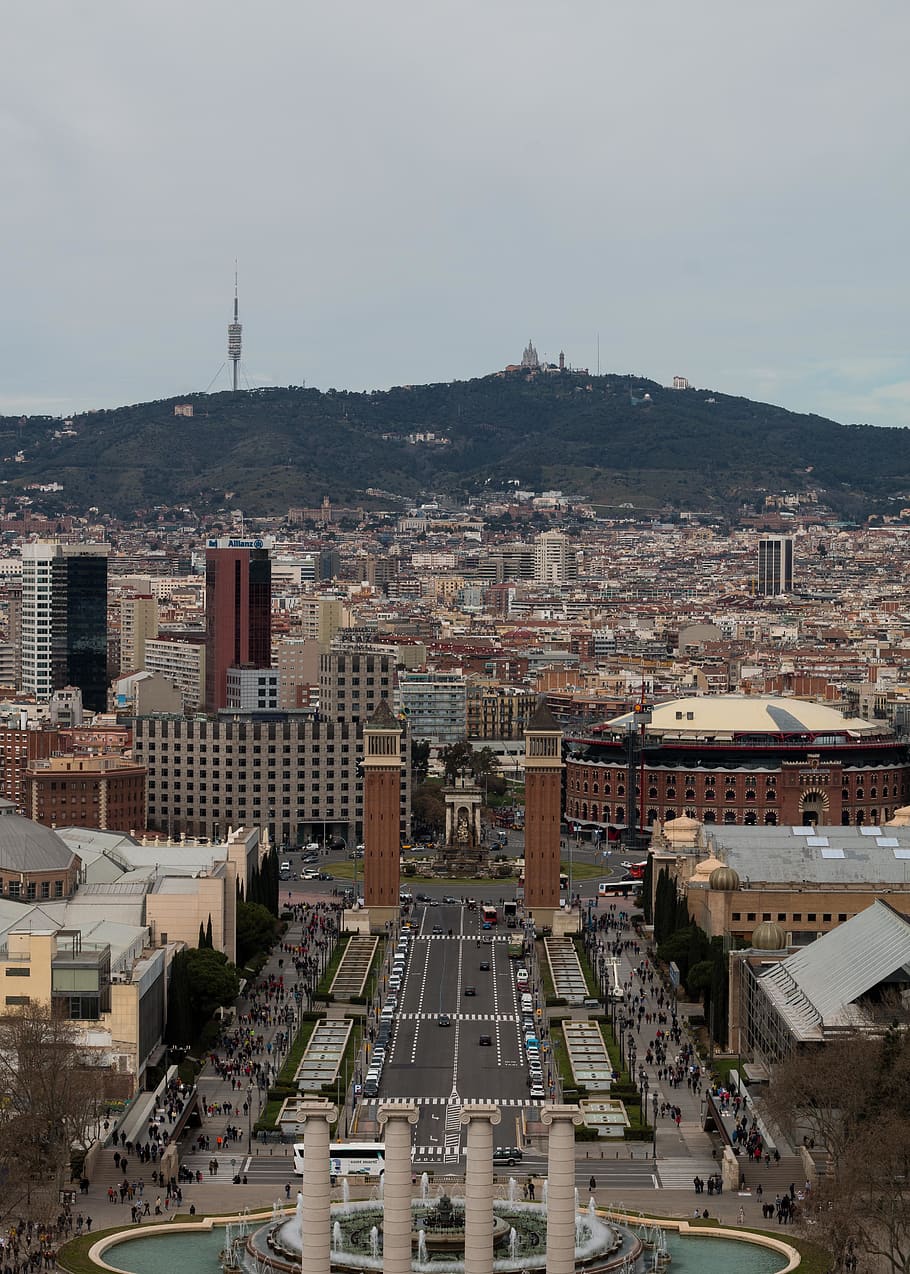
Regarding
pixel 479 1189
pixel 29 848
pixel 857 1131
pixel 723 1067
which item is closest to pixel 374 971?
pixel 29 848

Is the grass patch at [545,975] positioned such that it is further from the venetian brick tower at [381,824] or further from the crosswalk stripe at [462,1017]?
the venetian brick tower at [381,824]

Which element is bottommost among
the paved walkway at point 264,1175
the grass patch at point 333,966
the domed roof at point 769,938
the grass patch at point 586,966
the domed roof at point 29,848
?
the paved walkway at point 264,1175

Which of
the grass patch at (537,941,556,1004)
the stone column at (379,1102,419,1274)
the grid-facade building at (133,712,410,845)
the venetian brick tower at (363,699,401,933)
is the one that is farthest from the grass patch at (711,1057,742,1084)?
the grid-facade building at (133,712,410,845)

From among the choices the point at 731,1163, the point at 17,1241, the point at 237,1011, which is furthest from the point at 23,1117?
the point at 237,1011

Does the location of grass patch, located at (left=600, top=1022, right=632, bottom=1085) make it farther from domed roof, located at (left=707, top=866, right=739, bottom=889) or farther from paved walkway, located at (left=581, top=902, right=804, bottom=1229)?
domed roof, located at (left=707, top=866, right=739, bottom=889)

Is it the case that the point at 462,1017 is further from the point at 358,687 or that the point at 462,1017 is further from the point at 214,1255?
the point at 358,687

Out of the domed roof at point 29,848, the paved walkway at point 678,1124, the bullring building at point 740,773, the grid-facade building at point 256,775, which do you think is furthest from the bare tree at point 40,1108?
the bullring building at point 740,773
